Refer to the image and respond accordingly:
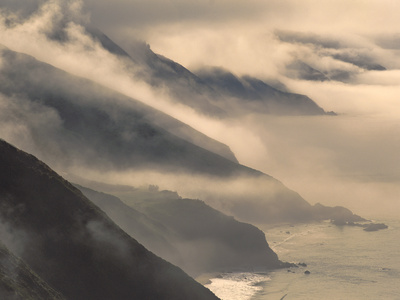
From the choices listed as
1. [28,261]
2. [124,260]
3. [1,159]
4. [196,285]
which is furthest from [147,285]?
[1,159]

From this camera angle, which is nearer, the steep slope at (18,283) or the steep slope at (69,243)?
the steep slope at (18,283)

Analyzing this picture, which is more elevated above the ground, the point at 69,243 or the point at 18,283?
the point at 69,243

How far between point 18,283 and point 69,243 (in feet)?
141

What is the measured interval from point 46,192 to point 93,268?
71.9 ft

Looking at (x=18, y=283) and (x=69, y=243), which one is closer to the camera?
(x=18, y=283)

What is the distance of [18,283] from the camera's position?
338 feet

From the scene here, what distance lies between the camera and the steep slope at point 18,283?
9580cm

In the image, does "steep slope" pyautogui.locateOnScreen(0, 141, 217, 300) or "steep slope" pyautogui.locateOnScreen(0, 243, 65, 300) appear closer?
"steep slope" pyautogui.locateOnScreen(0, 243, 65, 300)

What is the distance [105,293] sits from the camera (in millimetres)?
144750

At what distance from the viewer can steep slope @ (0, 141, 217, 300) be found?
139 metres

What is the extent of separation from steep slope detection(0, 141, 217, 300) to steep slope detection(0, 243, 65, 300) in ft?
Result: 78.2

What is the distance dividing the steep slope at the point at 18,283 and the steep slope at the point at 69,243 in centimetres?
2384

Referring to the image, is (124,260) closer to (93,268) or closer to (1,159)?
(93,268)

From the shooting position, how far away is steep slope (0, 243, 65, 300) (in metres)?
95.8
